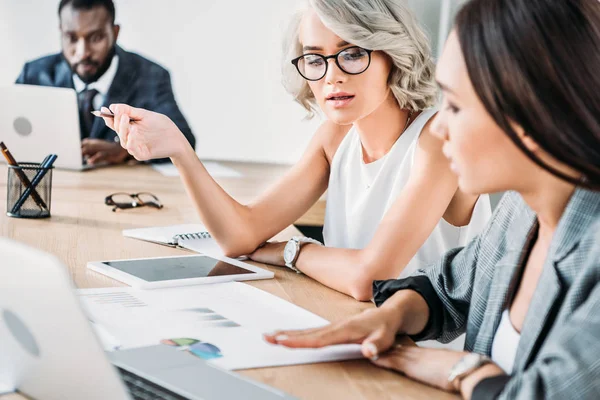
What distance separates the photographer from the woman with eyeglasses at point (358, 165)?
1.66 m

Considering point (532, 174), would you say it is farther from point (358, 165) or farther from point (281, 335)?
point (358, 165)

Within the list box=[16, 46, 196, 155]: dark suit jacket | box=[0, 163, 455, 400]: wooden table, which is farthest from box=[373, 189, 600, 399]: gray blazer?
box=[16, 46, 196, 155]: dark suit jacket

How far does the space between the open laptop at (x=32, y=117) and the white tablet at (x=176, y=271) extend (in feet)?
4.44

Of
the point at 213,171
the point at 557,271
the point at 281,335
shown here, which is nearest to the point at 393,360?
the point at 281,335

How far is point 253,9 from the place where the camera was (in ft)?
16.8

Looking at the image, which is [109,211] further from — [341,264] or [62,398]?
[62,398]

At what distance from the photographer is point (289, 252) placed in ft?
5.57

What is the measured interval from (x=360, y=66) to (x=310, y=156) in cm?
41

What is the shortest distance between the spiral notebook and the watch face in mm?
178

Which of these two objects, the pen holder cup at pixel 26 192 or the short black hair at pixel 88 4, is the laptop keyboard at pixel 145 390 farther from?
the short black hair at pixel 88 4

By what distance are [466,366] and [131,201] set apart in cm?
160

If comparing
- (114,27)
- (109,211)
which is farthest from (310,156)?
(114,27)

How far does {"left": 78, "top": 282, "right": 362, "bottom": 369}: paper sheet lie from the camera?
110 centimetres

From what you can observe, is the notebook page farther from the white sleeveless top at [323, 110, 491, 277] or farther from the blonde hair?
the blonde hair
